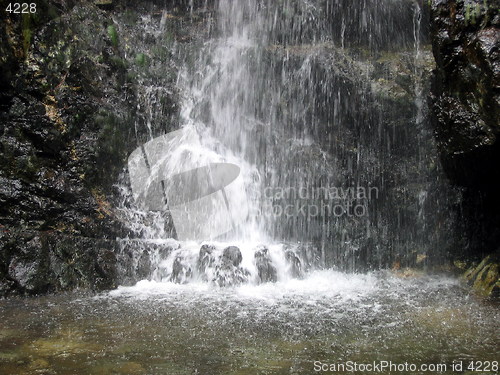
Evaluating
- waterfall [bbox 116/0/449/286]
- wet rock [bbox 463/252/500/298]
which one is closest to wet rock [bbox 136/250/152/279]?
waterfall [bbox 116/0/449/286]

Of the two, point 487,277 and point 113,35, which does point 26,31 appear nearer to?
point 113,35

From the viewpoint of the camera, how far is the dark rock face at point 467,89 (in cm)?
496

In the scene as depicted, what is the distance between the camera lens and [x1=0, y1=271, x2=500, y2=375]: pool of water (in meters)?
3.57

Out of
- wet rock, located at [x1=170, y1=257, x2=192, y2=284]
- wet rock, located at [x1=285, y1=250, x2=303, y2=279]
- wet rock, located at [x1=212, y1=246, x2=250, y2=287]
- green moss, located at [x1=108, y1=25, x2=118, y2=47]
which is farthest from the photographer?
green moss, located at [x1=108, y1=25, x2=118, y2=47]

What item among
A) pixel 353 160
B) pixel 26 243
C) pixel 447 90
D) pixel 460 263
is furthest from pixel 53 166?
pixel 460 263

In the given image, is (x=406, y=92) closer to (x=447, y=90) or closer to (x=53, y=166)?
(x=447, y=90)

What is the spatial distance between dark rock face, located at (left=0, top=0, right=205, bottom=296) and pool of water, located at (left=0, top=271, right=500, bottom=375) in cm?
68

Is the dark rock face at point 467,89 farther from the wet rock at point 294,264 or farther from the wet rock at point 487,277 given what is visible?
the wet rock at point 294,264

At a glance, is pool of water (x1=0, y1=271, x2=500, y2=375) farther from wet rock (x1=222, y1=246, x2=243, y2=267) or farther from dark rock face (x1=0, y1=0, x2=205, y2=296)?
dark rock face (x1=0, y1=0, x2=205, y2=296)

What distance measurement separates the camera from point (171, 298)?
5547mm

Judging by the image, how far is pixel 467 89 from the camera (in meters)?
5.41

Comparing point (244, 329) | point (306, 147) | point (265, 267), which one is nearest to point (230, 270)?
point (265, 267)

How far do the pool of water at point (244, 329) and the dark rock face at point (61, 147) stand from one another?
677 millimetres

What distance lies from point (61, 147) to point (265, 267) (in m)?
3.76
